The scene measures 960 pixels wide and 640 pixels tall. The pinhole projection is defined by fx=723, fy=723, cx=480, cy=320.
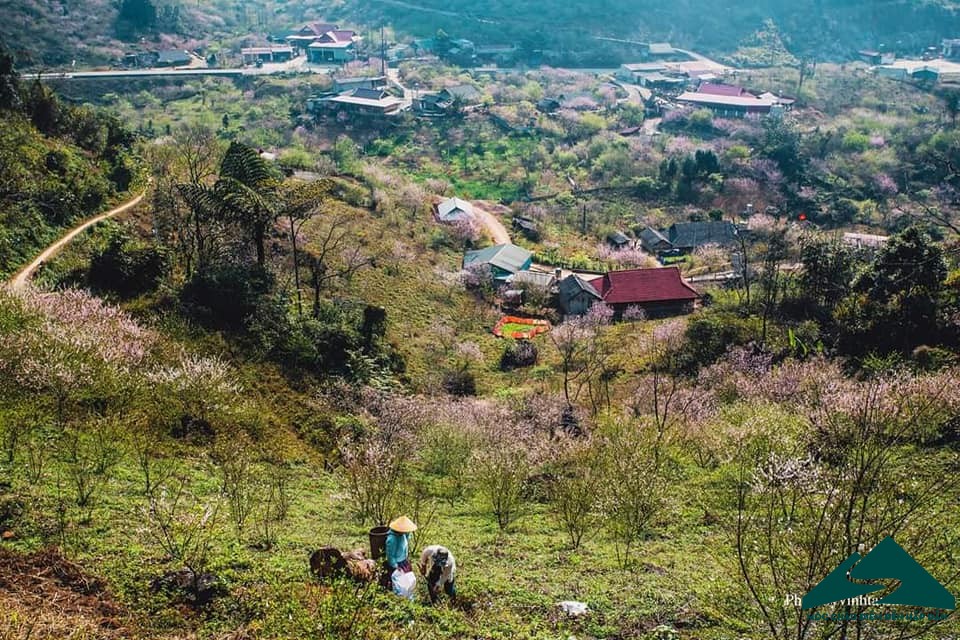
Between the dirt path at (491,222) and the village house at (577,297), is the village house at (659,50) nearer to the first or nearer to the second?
the dirt path at (491,222)

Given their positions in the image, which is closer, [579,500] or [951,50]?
[579,500]

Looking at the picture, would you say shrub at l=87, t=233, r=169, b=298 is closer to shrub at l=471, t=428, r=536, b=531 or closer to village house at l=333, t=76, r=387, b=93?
shrub at l=471, t=428, r=536, b=531

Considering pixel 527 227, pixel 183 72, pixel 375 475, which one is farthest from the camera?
pixel 183 72

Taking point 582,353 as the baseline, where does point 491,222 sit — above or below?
above

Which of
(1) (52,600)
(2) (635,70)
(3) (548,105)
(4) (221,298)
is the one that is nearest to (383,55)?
(3) (548,105)

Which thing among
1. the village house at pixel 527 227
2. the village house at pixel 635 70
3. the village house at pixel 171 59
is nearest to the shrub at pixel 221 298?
the village house at pixel 527 227

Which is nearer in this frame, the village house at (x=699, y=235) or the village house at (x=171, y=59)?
the village house at (x=699, y=235)

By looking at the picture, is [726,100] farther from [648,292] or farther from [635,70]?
[648,292]
